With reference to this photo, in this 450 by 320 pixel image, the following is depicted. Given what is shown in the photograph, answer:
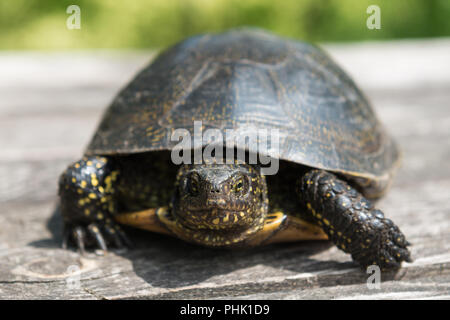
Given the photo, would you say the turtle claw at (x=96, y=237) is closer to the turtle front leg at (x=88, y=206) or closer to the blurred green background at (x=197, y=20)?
the turtle front leg at (x=88, y=206)

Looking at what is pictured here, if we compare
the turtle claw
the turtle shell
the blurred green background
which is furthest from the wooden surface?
the blurred green background

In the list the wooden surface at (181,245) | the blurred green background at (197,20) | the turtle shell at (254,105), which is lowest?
the wooden surface at (181,245)

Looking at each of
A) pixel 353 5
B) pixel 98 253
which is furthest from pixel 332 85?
pixel 353 5

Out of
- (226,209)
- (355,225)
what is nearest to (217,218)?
(226,209)

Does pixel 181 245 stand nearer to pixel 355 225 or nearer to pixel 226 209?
pixel 226 209

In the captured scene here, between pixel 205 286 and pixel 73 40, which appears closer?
pixel 205 286

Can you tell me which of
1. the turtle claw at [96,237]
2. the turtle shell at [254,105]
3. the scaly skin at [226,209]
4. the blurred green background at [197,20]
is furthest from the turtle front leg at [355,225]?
the blurred green background at [197,20]

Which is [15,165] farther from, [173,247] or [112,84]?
[112,84]
